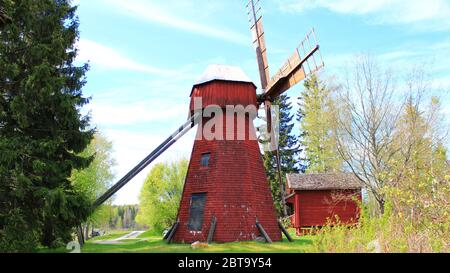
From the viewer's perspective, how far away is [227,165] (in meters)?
17.4

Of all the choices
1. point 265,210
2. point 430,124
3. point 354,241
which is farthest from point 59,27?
point 430,124

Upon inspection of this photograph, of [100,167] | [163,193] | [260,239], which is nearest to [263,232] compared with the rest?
[260,239]

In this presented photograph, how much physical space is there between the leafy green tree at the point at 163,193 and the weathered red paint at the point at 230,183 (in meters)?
20.4

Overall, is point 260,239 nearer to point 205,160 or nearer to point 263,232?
point 263,232

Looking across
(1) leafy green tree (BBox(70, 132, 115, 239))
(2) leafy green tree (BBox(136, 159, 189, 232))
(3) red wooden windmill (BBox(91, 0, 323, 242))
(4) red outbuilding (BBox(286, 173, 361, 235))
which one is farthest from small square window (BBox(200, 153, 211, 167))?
(2) leafy green tree (BBox(136, 159, 189, 232))

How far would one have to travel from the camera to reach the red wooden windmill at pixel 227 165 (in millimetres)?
16688

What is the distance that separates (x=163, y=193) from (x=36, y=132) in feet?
81.0

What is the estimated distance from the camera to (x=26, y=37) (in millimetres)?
14453

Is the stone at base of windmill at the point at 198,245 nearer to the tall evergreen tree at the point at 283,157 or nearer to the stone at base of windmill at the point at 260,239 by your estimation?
the stone at base of windmill at the point at 260,239

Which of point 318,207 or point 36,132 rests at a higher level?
point 36,132

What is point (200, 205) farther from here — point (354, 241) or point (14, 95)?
point (354, 241)

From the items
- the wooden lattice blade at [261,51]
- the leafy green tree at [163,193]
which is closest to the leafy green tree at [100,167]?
the leafy green tree at [163,193]
